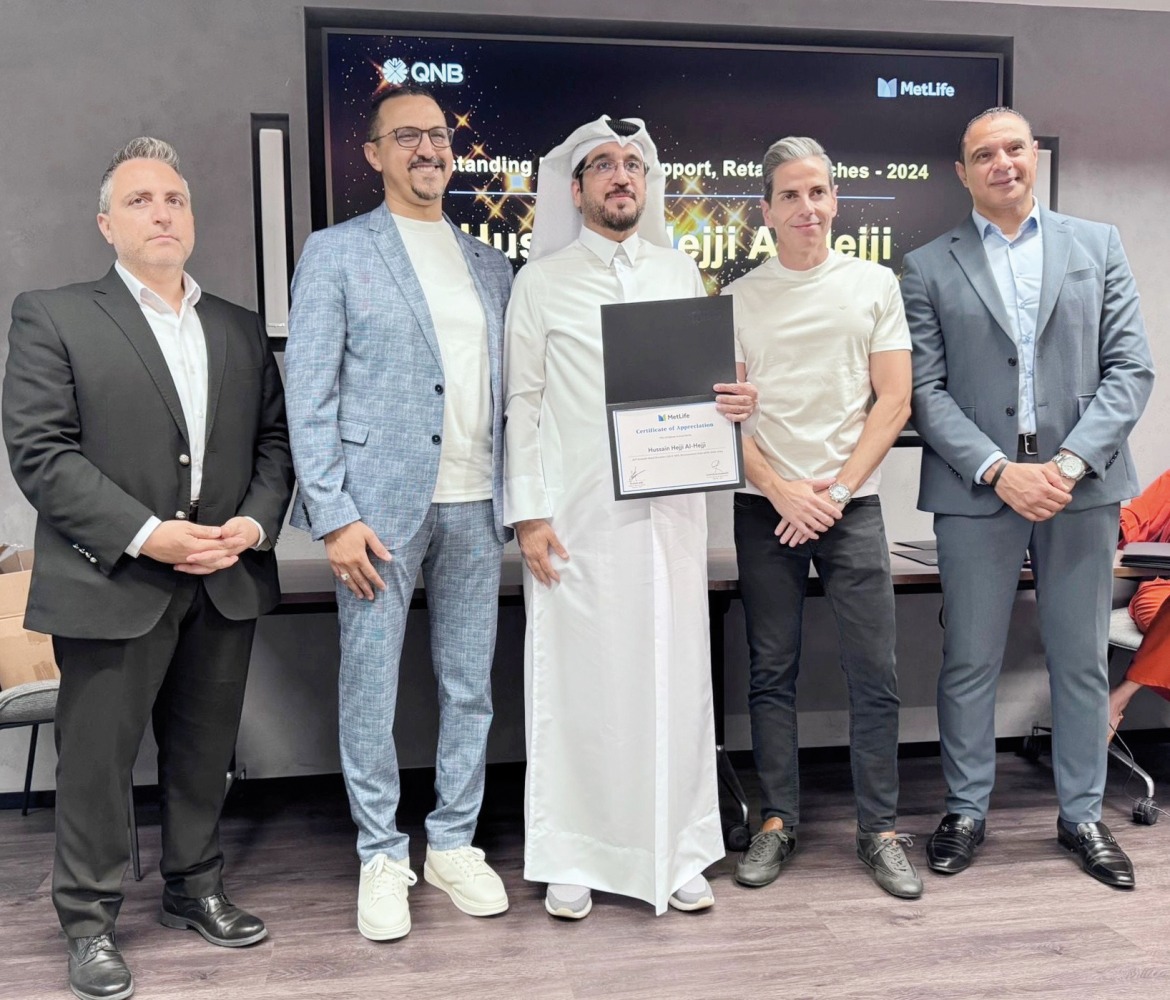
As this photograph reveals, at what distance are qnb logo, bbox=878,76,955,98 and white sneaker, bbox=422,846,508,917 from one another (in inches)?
110

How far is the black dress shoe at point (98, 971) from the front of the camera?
2213mm

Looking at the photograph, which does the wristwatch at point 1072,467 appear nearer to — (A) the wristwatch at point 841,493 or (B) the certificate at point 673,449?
(A) the wristwatch at point 841,493

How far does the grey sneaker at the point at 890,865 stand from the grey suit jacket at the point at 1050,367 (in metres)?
0.89

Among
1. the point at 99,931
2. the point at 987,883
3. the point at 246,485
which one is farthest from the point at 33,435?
the point at 987,883

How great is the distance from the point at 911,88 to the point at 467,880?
9.58 ft

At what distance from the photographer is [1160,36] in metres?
3.84

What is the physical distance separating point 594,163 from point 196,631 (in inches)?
56.7

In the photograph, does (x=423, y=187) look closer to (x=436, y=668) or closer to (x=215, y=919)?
(x=436, y=668)

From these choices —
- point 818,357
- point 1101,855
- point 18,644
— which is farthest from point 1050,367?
point 18,644

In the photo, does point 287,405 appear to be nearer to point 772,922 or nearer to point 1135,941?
point 772,922

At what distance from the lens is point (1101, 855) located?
8.91 ft

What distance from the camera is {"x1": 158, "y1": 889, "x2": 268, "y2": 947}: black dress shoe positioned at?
2441 millimetres

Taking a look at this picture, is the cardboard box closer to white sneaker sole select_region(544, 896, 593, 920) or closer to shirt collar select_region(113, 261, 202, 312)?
shirt collar select_region(113, 261, 202, 312)

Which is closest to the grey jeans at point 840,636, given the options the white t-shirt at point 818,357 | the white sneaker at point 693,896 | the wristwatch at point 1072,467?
the white t-shirt at point 818,357
